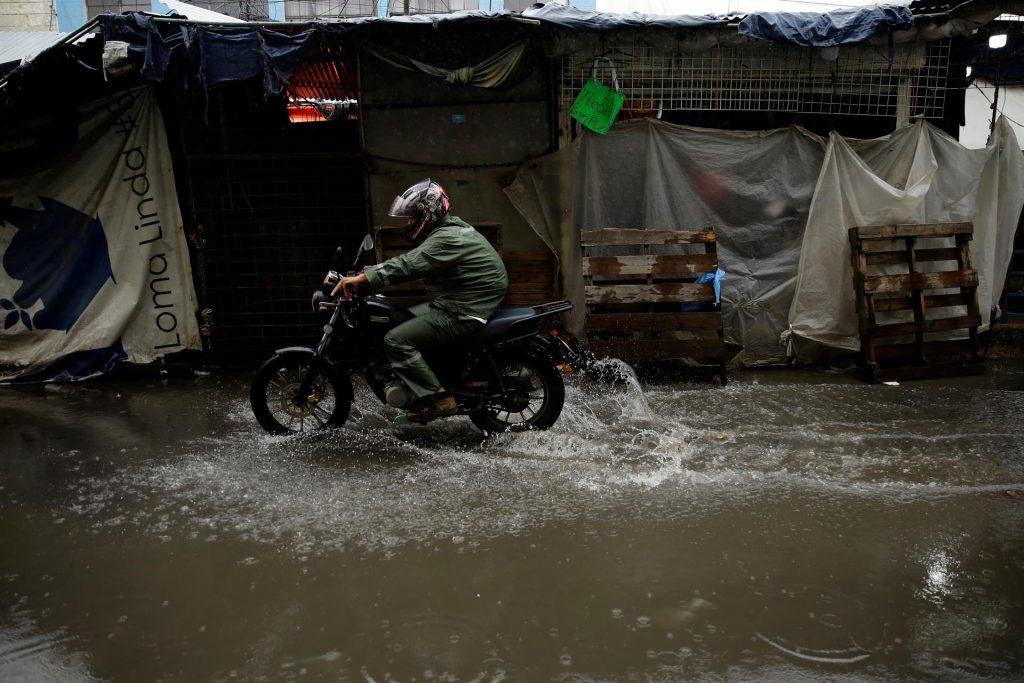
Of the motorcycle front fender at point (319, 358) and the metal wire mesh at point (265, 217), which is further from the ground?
the metal wire mesh at point (265, 217)

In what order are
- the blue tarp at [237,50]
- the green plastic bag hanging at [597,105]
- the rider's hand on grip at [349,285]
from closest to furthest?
1. the rider's hand on grip at [349,285]
2. the blue tarp at [237,50]
3. the green plastic bag hanging at [597,105]

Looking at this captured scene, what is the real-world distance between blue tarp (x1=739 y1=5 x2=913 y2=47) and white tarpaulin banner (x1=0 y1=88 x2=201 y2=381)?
19.3ft

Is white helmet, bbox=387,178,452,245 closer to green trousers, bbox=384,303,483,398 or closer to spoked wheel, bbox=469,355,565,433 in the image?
green trousers, bbox=384,303,483,398

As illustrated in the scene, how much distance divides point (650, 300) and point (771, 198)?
1.81 metres

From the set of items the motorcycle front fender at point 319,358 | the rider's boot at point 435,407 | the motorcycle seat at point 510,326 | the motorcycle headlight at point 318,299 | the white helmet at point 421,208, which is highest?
the white helmet at point 421,208

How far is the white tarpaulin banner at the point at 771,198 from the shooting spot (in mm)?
7336

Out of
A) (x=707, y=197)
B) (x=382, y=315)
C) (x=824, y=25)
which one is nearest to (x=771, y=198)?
(x=707, y=197)

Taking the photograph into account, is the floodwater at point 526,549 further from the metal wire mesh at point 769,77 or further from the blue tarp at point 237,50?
the metal wire mesh at point 769,77

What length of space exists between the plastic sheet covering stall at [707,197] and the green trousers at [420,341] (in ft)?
8.48

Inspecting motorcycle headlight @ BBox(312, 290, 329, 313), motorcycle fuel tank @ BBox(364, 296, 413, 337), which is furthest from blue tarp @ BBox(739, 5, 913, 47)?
motorcycle headlight @ BBox(312, 290, 329, 313)

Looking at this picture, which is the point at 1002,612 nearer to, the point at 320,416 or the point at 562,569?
the point at 562,569

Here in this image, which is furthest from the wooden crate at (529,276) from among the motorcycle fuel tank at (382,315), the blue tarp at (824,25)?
the blue tarp at (824,25)

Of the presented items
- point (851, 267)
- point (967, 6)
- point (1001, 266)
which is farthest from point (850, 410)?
point (967, 6)

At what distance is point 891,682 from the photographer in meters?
2.72
